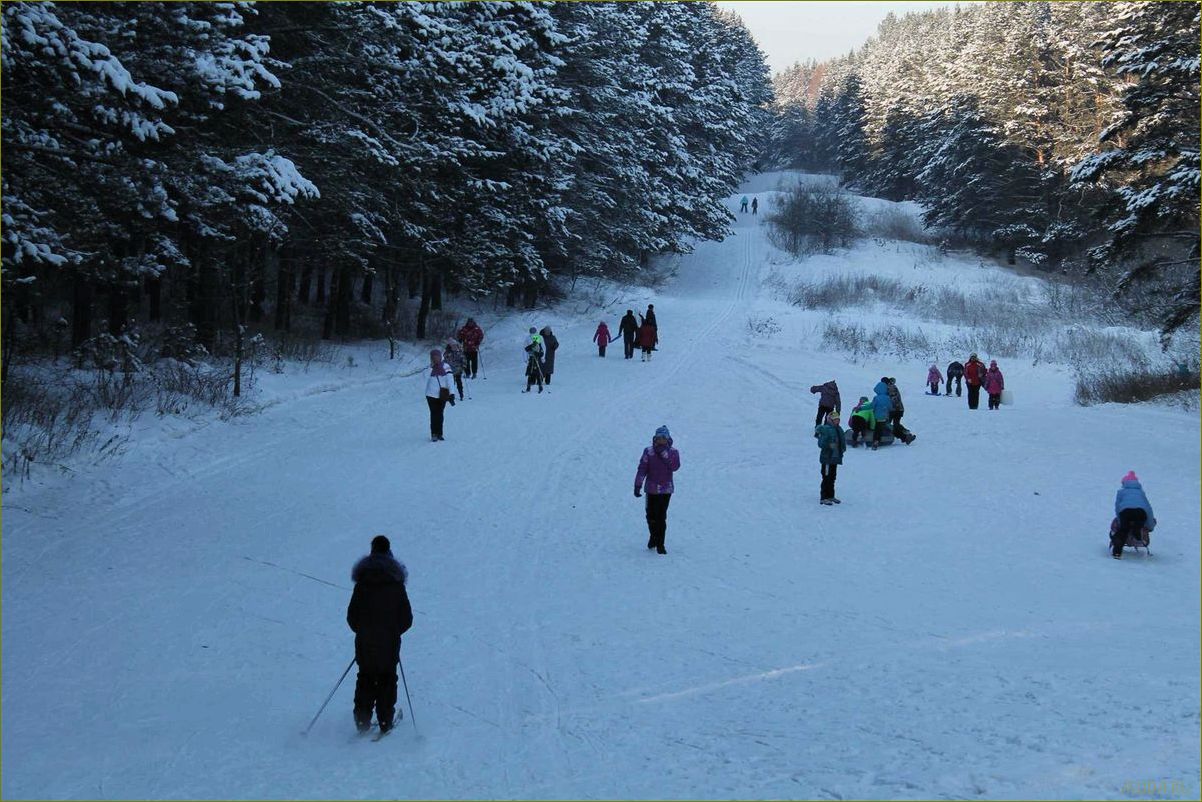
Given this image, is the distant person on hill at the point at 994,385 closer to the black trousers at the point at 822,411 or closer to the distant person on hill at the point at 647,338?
the black trousers at the point at 822,411

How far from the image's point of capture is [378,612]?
6.64 m

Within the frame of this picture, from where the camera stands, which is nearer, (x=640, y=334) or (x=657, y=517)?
(x=657, y=517)

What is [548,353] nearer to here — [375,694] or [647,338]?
[647,338]

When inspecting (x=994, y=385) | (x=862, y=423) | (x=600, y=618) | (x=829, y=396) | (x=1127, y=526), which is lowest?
(x=600, y=618)

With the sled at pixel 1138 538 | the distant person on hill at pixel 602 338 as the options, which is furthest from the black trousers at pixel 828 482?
the distant person on hill at pixel 602 338

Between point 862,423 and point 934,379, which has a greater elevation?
point 934,379

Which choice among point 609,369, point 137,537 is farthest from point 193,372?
point 609,369

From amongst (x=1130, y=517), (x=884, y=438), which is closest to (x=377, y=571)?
(x=1130, y=517)

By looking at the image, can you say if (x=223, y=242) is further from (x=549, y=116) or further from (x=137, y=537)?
(x=549, y=116)

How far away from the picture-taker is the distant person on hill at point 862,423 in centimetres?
1909

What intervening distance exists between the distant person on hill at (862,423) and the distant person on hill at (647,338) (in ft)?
36.9

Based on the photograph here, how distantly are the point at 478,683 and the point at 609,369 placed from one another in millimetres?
21342

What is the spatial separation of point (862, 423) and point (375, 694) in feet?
47.2

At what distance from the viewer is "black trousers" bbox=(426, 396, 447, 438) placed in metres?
17.1
